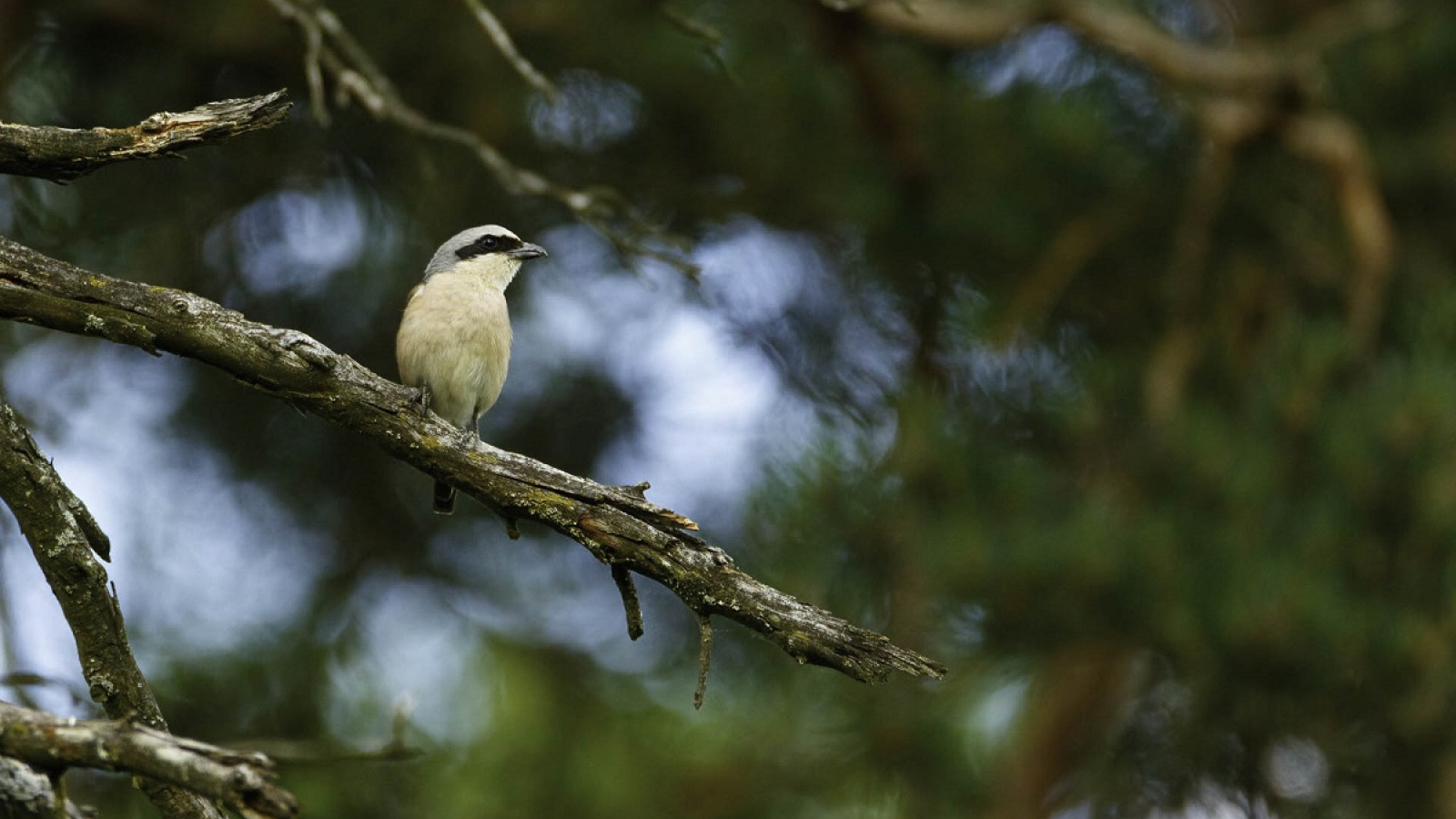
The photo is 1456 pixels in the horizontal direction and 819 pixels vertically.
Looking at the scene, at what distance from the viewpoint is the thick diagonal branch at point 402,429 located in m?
2.46

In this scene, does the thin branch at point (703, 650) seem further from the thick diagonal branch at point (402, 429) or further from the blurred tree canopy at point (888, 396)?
the blurred tree canopy at point (888, 396)

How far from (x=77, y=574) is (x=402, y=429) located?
0.61 m

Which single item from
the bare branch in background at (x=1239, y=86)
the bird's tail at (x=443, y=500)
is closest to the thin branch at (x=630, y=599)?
the bird's tail at (x=443, y=500)

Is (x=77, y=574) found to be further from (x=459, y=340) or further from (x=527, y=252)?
(x=527, y=252)

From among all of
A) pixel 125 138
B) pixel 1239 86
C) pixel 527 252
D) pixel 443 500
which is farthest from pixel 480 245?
pixel 1239 86

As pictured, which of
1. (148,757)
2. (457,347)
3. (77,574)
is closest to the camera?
(148,757)

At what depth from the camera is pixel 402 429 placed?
261 cm

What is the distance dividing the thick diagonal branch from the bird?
223cm

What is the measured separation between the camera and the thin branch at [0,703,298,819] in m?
1.86

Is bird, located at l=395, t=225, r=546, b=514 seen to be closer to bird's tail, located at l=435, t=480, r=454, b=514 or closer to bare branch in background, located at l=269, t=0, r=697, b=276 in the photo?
bird's tail, located at l=435, t=480, r=454, b=514

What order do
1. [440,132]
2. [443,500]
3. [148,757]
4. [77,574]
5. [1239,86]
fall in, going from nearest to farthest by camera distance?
[148,757]
[77,574]
[440,132]
[443,500]
[1239,86]

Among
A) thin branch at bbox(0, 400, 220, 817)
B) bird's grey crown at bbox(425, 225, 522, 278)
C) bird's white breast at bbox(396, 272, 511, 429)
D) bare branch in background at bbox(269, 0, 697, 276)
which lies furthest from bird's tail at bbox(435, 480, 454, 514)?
thin branch at bbox(0, 400, 220, 817)

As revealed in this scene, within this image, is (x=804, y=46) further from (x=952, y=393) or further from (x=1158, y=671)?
(x=1158, y=671)

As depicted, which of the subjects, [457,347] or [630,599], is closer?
[630,599]
